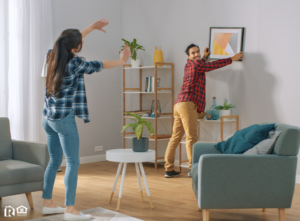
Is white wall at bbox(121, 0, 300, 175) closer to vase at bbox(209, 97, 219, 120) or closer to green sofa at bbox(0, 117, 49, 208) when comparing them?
vase at bbox(209, 97, 219, 120)

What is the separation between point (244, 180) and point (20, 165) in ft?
5.99

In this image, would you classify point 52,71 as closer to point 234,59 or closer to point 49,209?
point 49,209

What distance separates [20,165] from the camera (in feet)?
10.3

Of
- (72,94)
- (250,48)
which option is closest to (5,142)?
(72,94)

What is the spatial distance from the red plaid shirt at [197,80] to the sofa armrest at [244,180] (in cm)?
199

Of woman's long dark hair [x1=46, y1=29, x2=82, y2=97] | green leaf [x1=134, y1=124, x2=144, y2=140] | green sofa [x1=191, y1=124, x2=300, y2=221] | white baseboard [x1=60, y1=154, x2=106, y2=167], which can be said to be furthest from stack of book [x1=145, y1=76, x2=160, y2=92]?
green sofa [x1=191, y1=124, x2=300, y2=221]

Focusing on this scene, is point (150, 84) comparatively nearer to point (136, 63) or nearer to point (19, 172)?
point (136, 63)

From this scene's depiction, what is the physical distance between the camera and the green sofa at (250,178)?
251cm

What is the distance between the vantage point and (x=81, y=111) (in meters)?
2.69

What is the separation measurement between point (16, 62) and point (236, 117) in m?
2.90

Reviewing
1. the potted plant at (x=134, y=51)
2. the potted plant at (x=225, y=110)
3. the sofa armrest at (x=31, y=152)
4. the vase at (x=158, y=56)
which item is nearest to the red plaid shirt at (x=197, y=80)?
the potted plant at (x=225, y=110)

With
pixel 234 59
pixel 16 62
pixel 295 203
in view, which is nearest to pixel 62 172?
pixel 16 62

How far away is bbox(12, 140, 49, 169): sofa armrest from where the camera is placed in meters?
3.23

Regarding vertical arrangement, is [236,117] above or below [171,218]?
above
